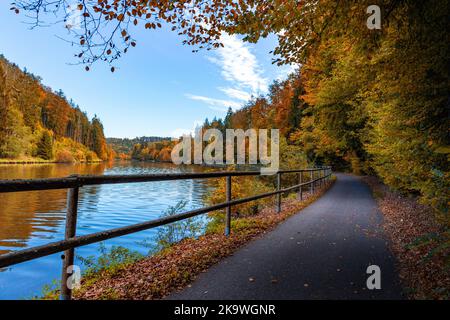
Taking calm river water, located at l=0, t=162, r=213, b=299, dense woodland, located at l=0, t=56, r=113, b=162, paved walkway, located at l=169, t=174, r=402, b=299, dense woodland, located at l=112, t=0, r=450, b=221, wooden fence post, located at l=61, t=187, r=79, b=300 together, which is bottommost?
calm river water, located at l=0, t=162, r=213, b=299

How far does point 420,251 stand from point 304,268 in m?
2.47

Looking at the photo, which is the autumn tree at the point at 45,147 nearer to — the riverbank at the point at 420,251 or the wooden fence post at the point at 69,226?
the riverbank at the point at 420,251

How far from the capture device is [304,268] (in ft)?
14.1

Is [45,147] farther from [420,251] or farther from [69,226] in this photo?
[420,251]

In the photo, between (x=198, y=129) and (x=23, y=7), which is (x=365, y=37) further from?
(x=198, y=129)

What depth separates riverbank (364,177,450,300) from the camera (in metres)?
3.57

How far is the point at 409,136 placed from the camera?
6.63 m

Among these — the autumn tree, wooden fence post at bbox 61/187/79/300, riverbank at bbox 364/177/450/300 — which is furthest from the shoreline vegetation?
the autumn tree

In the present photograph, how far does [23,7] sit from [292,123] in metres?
36.9

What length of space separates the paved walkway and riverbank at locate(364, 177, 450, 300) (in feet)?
0.67

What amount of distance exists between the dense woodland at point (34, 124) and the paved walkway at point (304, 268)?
57.3 meters

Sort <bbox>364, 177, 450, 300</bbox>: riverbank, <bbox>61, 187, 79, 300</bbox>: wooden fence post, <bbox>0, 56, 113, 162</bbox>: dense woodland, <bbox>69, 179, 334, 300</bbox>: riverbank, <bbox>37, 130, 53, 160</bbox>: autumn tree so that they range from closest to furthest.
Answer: <bbox>61, 187, 79, 300</bbox>: wooden fence post < <bbox>69, 179, 334, 300</bbox>: riverbank < <bbox>364, 177, 450, 300</bbox>: riverbank < <bbox>0, 56, 113, 162</bbox>: dense woodland < <bbox>37, 130, 53, 160</bbox>: autumn tree

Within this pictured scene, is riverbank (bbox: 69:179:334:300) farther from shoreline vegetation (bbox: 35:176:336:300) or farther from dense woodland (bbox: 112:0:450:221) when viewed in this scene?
dense woodland (bbox: 112:0:450:221)

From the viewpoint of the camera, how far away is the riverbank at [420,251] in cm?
357
